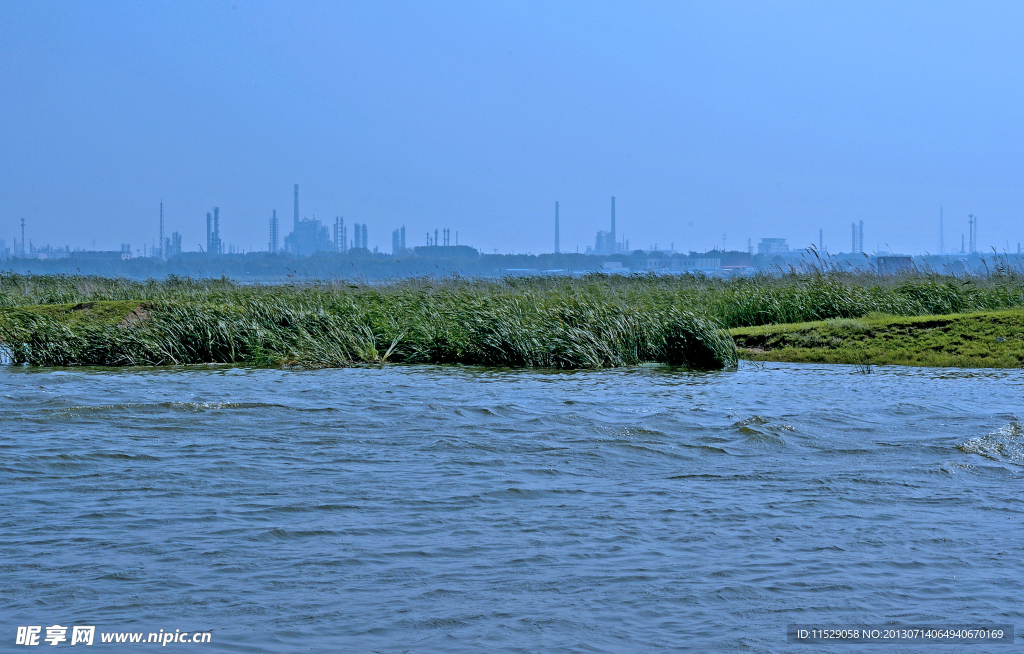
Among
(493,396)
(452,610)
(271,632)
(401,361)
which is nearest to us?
(271,632)

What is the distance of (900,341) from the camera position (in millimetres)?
17516

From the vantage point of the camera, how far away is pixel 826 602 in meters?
5.44

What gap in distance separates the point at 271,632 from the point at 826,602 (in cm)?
309

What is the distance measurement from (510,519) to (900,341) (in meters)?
12.7

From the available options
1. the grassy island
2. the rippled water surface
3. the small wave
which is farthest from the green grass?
the small wave

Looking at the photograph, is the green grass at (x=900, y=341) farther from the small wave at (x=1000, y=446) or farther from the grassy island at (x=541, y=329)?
the small wave at (x=1000, y=446)

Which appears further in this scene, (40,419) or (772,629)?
(40,419)

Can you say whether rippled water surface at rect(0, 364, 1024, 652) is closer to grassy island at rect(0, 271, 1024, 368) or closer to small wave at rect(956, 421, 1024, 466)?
small wave at rect(956, 421, 1024, 466)

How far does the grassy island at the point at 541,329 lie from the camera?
56.5 ft

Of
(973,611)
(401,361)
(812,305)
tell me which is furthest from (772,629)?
(812,305)

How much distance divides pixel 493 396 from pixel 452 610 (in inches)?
323

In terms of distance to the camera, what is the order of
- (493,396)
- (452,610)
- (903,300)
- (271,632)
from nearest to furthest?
(271,632), (452,610), (493,396), (903,300)

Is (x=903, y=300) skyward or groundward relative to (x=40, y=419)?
skyward

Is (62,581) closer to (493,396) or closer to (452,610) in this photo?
(452,610)
